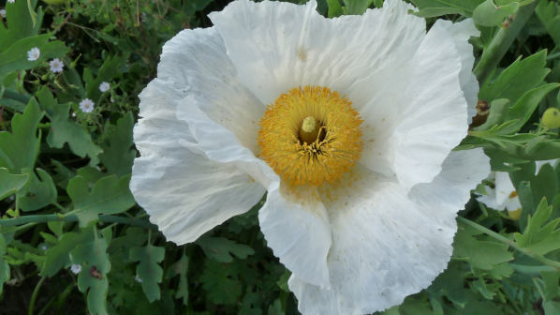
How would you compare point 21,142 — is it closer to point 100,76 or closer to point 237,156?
point 100,76

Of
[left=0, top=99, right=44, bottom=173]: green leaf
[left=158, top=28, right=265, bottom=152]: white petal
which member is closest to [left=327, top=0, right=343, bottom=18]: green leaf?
[left=158, top=28, right=265, bottom=152]: white petal

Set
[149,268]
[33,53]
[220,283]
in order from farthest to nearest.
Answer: [220,283] → [149,268] → [33,53]

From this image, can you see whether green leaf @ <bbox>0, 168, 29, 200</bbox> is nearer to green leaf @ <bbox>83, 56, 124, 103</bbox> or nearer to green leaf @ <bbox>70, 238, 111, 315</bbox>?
green leaf @ <bbox>70, 238, 111, 315</bbox>

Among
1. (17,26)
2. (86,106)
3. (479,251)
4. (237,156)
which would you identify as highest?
(237,156)

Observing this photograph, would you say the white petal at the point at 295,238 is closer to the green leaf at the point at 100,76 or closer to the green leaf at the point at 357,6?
the green leaf at the point at 357,6

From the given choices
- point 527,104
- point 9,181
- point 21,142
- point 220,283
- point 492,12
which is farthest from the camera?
point 220,283

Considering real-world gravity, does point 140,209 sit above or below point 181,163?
below

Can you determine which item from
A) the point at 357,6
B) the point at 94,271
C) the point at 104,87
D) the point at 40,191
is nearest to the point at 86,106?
the point at 104,87
